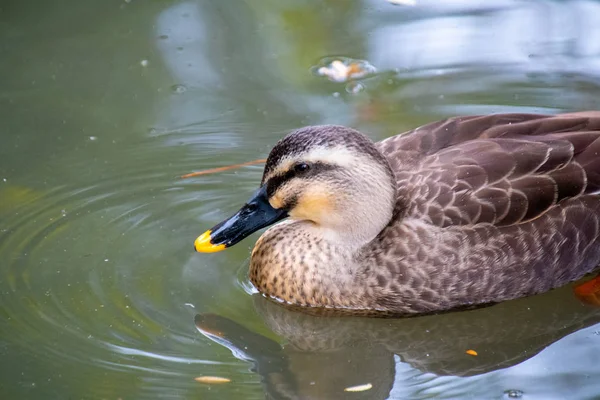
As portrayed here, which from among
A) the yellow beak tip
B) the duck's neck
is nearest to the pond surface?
the duck's neck

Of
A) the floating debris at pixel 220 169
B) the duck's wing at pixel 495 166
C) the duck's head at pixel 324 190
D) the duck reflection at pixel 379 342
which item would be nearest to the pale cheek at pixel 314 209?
the duck's head at pixel 324 190

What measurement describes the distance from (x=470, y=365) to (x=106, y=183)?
9.16ft

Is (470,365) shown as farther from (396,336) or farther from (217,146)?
(217,146)

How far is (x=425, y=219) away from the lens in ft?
19.5

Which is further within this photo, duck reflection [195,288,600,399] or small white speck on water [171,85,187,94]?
small white speck on water [171,85,187,94]

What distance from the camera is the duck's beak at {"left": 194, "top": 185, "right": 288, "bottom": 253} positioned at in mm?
5957

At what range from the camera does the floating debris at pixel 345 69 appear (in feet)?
27.2

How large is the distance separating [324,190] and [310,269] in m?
0.49

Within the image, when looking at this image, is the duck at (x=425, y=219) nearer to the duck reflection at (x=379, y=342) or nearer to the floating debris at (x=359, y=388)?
the duck reflection at (x=379, y=342)

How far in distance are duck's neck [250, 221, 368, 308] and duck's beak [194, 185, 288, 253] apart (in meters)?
0.23

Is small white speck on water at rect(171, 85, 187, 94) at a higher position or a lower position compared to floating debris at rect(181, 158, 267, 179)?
higher

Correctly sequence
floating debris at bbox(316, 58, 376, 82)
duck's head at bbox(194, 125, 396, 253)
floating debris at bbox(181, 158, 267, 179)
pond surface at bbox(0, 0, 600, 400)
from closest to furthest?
1. pond surface at bbox(0, 0, 600, 400)
2. duck's head at bbox(194, 125, 396, 253)
3. floating debris at bbox(181, 158, 267, 179)
4. floating debris at bbox(316, 58, 376, 82)

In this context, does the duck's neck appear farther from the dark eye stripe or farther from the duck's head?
the dark eye stripe

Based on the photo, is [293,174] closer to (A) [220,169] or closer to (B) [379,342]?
(B) [379,342]
